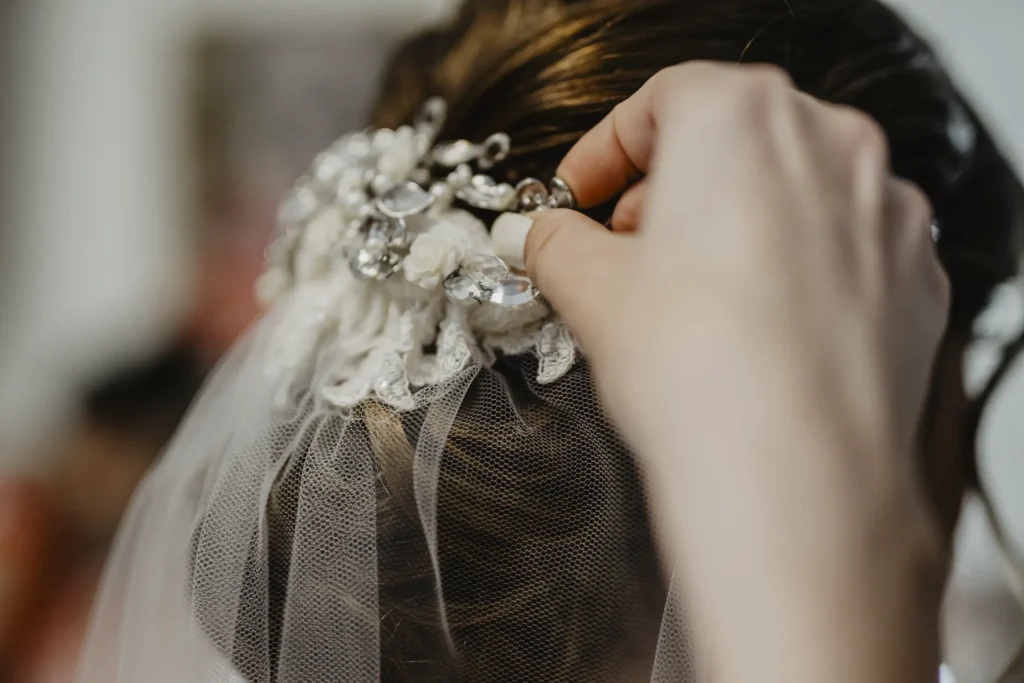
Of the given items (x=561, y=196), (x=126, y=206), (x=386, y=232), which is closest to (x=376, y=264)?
(x=386, y=232)

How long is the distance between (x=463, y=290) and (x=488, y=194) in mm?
85

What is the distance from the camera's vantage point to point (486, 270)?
48cm

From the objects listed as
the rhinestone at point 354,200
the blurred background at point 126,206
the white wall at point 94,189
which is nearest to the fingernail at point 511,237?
the rhinestone at point 354,200

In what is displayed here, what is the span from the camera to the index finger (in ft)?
1.44

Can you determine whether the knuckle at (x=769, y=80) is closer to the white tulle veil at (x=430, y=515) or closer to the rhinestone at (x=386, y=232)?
the white tulle veil at (x=430, y=515)

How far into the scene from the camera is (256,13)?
4.74 feet

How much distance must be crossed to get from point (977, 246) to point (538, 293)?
0.38 m

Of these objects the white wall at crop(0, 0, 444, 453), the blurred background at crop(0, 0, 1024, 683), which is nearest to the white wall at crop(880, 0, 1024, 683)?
the blurred background at crop(0, 0, 1024, 683)

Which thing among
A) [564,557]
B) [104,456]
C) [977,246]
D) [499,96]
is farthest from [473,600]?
[104,456]

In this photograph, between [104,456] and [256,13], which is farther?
[256,13]

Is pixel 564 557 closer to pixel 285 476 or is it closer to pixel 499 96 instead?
pixel 285 476

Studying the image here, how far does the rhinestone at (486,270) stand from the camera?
18.6 inches

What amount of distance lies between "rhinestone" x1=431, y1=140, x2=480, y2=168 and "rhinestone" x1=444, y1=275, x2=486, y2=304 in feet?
0.35

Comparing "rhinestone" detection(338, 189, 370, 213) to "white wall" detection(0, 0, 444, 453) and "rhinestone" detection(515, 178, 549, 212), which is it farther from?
"white wall" detection(0, 0, 444, 453)
